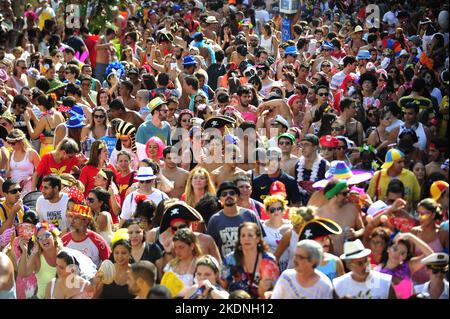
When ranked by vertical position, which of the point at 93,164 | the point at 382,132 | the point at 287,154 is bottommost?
the point at 93,164

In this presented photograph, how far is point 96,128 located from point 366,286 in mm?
6149

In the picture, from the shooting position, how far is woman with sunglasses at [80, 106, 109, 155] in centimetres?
1396

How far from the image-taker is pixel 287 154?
12227 mm

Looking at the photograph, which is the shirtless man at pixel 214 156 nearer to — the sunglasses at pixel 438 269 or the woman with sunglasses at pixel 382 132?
the woman with sunglasses at pixel 382 132

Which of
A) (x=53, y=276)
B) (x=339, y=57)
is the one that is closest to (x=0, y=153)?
(x=53, y=276)

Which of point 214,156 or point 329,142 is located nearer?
point 214,156

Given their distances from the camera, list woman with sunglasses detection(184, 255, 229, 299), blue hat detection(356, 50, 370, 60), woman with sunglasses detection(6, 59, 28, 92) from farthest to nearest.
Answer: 1. woman with sunglasses detection(6, 59, 28, 92)
2. blue hat detection(356, 50, 370, 60)
3. woman with sunglasses detection(184, 255, 229, 299)

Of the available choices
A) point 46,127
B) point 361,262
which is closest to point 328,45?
point 46,127

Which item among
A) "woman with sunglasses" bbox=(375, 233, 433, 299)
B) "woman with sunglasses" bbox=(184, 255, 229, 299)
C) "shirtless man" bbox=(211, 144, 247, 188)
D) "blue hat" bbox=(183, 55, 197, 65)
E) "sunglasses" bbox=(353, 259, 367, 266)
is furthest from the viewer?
"blue hat" bbox=(183, 55, 197, 65)

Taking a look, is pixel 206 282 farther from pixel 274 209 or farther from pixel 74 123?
pixel 74 123

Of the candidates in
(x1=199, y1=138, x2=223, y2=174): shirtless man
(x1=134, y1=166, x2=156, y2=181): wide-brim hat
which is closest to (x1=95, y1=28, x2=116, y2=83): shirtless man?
(x1=199, y1=138, x2=223, y2=174): shirtless man

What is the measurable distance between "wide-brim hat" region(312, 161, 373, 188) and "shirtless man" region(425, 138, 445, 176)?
64cm

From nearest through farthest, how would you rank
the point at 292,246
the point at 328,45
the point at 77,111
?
the point at 292,246
the point at 77,111
the point at 328,45

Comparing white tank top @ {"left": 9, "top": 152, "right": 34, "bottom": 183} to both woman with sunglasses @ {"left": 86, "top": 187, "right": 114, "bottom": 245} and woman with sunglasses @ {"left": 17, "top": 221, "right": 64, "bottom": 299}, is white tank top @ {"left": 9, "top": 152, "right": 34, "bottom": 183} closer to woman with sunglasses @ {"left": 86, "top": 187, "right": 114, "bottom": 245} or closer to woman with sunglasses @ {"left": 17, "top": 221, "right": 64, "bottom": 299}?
woman with sunglasses @ {"left": 86, "top": 187, "right": 114, "bottom": 245}
